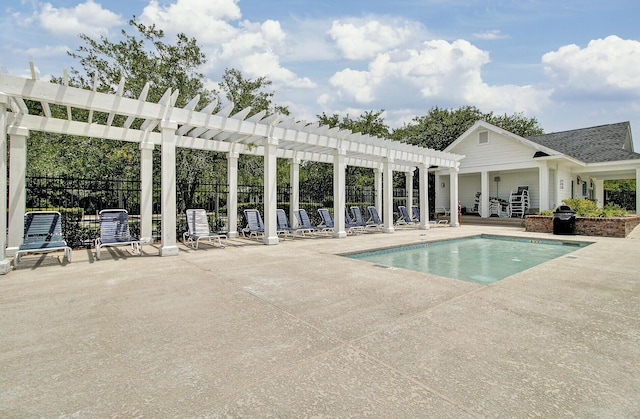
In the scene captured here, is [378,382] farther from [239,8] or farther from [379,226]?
[379,226]

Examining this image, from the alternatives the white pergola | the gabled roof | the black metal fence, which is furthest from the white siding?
the white pergola

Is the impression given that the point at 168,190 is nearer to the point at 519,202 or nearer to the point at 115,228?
the point at 115,228

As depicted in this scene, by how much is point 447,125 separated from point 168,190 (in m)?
23.3

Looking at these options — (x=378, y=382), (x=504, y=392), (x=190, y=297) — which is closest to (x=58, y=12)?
(x=190, y=297)

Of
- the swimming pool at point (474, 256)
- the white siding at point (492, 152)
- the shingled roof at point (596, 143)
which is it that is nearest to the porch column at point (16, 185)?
the swimming pool at point (474, 256)

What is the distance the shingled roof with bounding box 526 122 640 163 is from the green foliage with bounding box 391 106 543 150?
534cm

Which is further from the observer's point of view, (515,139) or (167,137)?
(515,139)

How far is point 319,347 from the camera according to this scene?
2736 millimetres

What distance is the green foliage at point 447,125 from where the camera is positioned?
2494 centimetres

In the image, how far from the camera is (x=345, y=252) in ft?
26.1

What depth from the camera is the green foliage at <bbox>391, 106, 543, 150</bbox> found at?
24938 mm

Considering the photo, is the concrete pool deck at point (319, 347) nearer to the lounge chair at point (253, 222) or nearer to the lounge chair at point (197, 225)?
the lounge chair at point (197, 225)

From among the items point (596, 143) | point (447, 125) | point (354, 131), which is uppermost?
point (447, 125)

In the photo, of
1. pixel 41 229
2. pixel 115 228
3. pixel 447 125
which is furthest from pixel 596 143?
pixel 41 229
